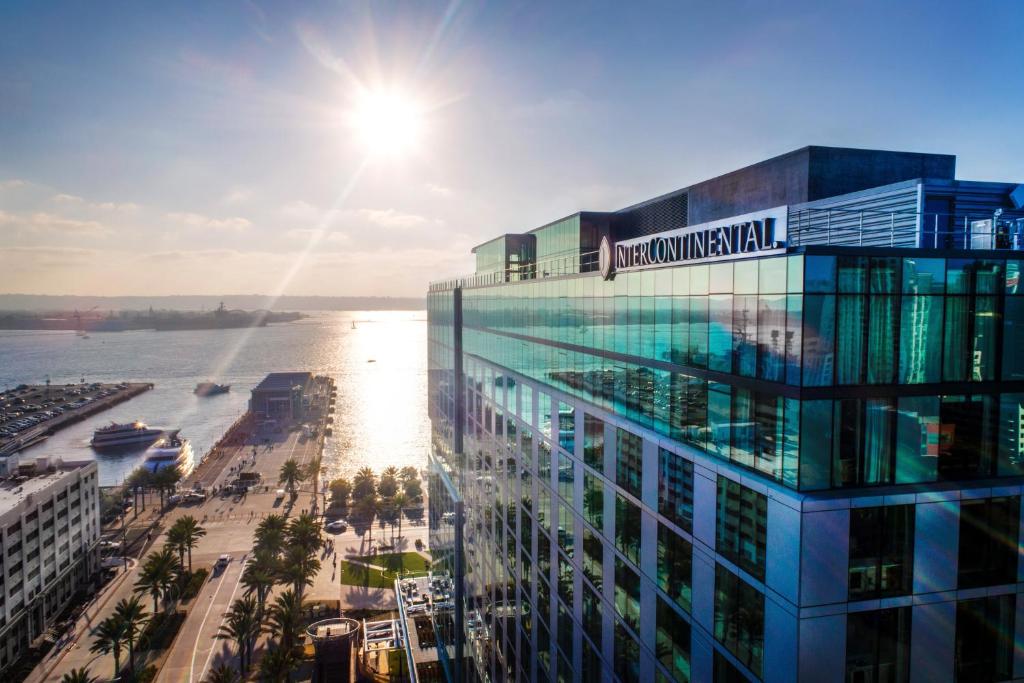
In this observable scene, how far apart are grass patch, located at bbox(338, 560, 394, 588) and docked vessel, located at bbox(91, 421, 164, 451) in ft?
371

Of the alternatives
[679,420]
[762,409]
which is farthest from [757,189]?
[762,409]

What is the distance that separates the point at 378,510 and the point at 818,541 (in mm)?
98297

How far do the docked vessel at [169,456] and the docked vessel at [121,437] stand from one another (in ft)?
44.2

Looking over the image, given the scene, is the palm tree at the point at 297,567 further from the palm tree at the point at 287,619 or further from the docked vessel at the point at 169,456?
the docked vessel at the point at 169,456

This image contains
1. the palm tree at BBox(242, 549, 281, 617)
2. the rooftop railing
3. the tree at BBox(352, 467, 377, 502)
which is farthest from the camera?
the tree at BBox(352, 467, 377, 502)

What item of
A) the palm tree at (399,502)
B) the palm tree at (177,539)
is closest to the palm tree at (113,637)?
the palm tree at (177,539)

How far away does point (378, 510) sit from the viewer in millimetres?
105438

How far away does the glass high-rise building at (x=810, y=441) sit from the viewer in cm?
1500

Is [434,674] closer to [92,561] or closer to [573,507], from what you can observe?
[573,507]

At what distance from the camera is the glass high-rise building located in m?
15.0

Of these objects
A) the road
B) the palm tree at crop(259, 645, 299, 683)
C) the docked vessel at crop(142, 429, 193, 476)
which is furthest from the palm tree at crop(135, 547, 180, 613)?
the docked vessel at crop(142, 429, 193, 476)

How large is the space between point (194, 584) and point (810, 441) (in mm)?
82555

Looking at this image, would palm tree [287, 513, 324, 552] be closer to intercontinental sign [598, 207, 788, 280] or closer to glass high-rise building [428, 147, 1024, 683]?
glass high-rise building [428, 147, 1024, 683]

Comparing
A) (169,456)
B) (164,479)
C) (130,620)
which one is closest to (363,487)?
(164,479)
